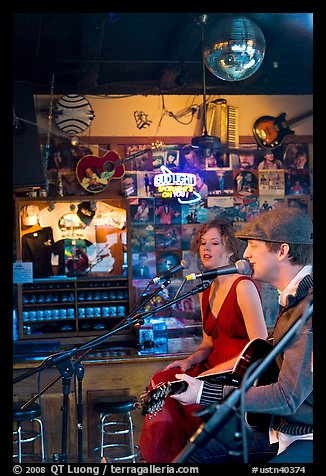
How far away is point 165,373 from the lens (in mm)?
3469

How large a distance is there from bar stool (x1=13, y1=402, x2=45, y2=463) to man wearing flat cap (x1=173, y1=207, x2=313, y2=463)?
1.74 metres

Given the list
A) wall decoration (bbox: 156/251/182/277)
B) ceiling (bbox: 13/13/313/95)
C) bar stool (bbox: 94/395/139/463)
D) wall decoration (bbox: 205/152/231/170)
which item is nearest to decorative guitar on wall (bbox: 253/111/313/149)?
ceiling (bbox: 13/13/313/95)

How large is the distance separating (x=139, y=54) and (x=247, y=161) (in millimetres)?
1935

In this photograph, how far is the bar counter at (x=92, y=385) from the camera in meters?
4.62

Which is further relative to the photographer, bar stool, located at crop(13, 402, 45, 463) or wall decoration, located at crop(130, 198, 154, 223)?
wall decoration, located at crop(130, 198, 154, 223)

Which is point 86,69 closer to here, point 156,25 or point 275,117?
point 156,25

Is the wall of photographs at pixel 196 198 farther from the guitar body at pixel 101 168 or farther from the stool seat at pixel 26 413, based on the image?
the stool seat at pixel 26 413

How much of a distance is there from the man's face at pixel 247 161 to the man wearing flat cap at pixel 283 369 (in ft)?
13.9

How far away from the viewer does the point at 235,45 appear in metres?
3.75

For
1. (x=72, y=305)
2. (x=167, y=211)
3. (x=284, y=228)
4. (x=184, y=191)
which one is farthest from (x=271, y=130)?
(x=284, y=228)

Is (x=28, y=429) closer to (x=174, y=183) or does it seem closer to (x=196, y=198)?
(x=174, y=183)

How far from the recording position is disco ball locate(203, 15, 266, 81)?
372 centimetres

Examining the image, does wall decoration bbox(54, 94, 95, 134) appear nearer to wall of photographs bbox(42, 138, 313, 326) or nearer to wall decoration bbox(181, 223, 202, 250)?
→ wall of photographs bbox(42, 138, 313, 326)
